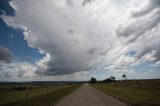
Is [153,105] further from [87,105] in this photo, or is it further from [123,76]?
[123,76]

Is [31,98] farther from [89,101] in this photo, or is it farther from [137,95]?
[137,95]

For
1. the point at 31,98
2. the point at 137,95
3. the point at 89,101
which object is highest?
the point at 137,95

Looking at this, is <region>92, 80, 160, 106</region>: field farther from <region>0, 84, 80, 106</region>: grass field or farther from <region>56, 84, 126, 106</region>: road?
<region>0, 84, 80, 106</region>: grass field

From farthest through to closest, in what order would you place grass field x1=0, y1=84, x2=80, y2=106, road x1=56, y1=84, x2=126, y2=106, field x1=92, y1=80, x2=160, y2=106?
field x1=92, y1=80, x2=160, y2=106
grass field x1=0, y1=84, x2=80, y2=106
road x1=56, y1=84, x2=126, y2=106

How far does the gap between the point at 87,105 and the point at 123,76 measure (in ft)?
308

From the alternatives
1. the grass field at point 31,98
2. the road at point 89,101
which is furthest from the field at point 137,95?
the grass field at point 31,98

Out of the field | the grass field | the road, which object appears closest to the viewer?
the road

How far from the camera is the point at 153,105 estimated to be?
698 inches

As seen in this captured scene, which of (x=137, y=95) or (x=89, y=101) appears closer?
(x=89, y=101)

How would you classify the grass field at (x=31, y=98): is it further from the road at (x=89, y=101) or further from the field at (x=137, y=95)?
the field at (x=137, y=95)

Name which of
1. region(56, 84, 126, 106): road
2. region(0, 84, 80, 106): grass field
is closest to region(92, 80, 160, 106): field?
region(56, 84, 126, 106): road

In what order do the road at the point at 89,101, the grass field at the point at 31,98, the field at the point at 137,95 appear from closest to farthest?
the road at the point at 89,101 → the grass field at the point at 31,98 → the field at the point at 137,95

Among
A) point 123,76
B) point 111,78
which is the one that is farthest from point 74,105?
point 111,78

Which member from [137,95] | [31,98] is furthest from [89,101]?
[137,95]
